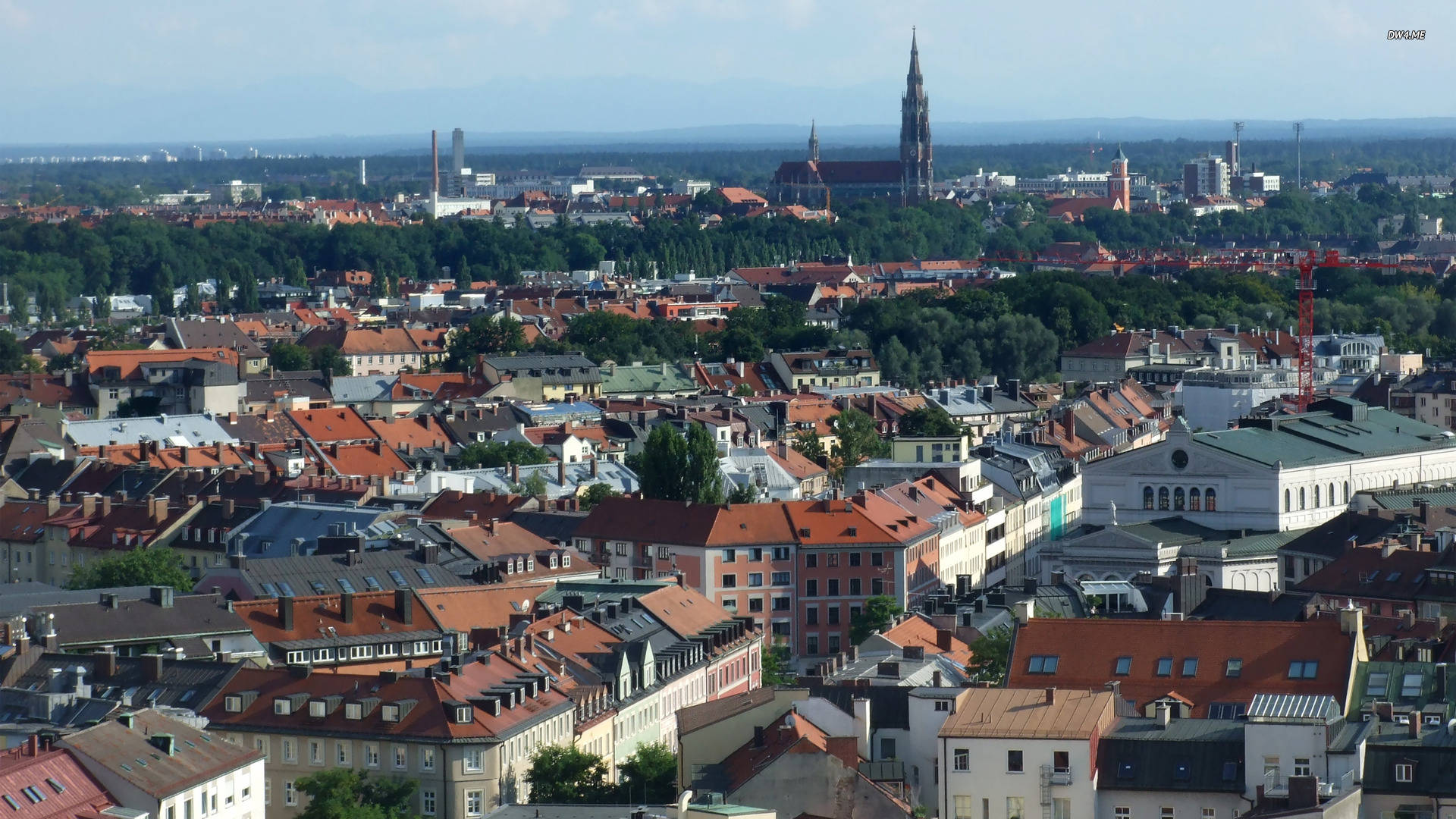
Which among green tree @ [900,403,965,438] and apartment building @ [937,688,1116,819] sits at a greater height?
apartment building @ [937,688,1116,819]

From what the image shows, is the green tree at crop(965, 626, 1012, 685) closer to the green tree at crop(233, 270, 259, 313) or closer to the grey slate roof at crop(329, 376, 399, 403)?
the grey slate roof at crop(329, 376, 399, 403)

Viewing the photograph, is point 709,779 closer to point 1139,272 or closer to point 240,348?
point 240,348

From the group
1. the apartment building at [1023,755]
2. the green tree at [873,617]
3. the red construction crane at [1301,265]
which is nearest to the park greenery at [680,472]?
the green tree at [873,617]

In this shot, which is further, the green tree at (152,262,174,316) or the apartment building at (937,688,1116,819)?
the green tree at (152,262,174,316)

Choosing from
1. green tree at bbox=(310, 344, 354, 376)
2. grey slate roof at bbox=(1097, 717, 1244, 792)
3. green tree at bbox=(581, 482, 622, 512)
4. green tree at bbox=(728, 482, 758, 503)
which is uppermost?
grey slate roof at bbox=(1097, 717, 1244, 792)

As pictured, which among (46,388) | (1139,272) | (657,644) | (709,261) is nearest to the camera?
(657,644)

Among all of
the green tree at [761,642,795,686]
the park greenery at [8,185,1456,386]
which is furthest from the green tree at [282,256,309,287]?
the green tree at [761,642,795,686]

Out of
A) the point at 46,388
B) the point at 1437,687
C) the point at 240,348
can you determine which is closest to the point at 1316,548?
the point at 1437,687
